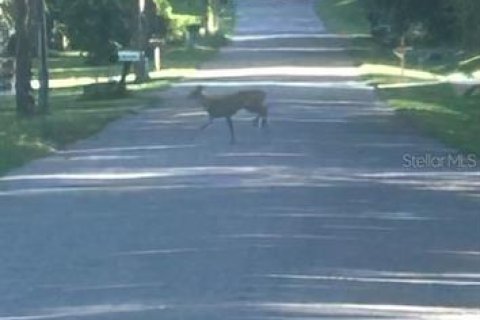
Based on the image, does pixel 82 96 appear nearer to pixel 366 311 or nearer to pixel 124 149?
pixel 124 149

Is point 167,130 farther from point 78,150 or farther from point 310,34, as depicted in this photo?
point 310,34

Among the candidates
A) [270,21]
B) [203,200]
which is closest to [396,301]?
[203,200]

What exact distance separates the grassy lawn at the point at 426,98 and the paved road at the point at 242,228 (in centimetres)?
82

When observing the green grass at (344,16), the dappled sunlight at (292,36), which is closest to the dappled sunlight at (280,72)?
the dappled sunlight at (292,36)

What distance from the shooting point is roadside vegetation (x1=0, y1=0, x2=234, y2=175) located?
26064 millimetres

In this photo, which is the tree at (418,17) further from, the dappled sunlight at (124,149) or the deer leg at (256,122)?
the dappled sunlight at (124,149)

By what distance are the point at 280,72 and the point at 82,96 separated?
12511 mm

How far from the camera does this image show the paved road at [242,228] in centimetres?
1128

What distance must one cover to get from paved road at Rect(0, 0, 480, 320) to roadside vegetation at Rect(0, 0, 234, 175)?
0.64 meters

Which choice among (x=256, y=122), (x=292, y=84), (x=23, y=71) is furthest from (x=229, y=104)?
(x=292, y=84)

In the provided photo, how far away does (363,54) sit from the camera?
2566 inches

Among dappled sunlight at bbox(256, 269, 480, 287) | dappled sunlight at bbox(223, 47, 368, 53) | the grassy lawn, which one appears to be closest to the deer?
the grassy lawn

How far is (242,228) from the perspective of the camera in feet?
50.2

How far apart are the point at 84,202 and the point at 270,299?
6648mm
